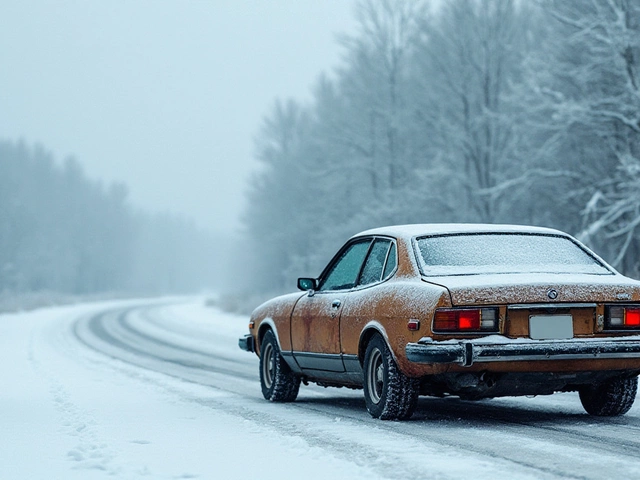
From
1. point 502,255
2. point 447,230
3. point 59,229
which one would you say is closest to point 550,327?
point 502,255

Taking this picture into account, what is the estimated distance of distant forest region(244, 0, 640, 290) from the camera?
71.1 feet

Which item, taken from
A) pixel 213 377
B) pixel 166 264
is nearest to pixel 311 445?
pixel 213 377

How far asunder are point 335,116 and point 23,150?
5669 cm

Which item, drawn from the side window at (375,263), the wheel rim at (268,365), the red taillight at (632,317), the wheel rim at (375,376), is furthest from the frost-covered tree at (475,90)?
the red taillight at (632,317)

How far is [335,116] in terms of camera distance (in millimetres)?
35938

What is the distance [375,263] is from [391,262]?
33 cm

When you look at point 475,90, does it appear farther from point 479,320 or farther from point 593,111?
point 479,320

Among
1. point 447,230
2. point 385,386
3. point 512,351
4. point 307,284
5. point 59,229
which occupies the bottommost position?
point 385,386

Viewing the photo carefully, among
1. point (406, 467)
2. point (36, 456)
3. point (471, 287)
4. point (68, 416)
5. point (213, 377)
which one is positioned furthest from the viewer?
point (213, 377)

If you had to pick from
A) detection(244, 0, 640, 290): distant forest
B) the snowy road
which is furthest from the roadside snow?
detection(244, 0, 640, 290): distant forest

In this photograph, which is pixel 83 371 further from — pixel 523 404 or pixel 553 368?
pixel 553 368

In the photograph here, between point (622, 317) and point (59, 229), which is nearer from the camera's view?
point (622, 317)

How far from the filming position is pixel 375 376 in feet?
25.6

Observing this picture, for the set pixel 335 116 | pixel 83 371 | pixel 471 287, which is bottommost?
pixel 83 371
